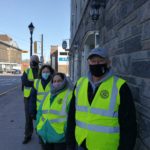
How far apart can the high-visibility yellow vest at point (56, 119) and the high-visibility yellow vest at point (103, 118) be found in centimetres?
135

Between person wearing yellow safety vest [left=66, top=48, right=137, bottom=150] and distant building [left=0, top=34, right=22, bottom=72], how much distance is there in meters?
108

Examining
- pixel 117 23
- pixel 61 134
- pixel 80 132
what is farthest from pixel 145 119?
pixel 117 23

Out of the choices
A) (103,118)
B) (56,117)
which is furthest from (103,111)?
(56,117)

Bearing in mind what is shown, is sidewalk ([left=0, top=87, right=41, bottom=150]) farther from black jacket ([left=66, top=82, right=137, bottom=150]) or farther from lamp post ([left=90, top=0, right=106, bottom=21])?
black jacket ([left=66, top=82, right=137, bottom=150])

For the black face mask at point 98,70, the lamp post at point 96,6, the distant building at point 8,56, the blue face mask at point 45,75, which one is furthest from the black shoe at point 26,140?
the distant building at point 8,56

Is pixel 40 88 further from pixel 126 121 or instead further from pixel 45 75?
pixel 126 121

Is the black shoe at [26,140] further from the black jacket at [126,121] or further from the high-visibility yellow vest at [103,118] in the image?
the black jacket at [126,121]

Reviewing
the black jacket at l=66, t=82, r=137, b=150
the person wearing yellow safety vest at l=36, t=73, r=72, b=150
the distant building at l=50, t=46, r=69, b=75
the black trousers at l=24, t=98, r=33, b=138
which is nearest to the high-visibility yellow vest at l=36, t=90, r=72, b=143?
the person wearing yellow safety vest at l=36, t=73, r=72, b=150

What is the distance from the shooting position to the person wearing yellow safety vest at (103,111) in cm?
338

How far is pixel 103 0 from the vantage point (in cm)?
676

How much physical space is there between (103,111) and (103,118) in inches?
2.6

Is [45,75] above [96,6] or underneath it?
underneath

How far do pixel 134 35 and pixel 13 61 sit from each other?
133 m

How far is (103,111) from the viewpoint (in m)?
3.44
